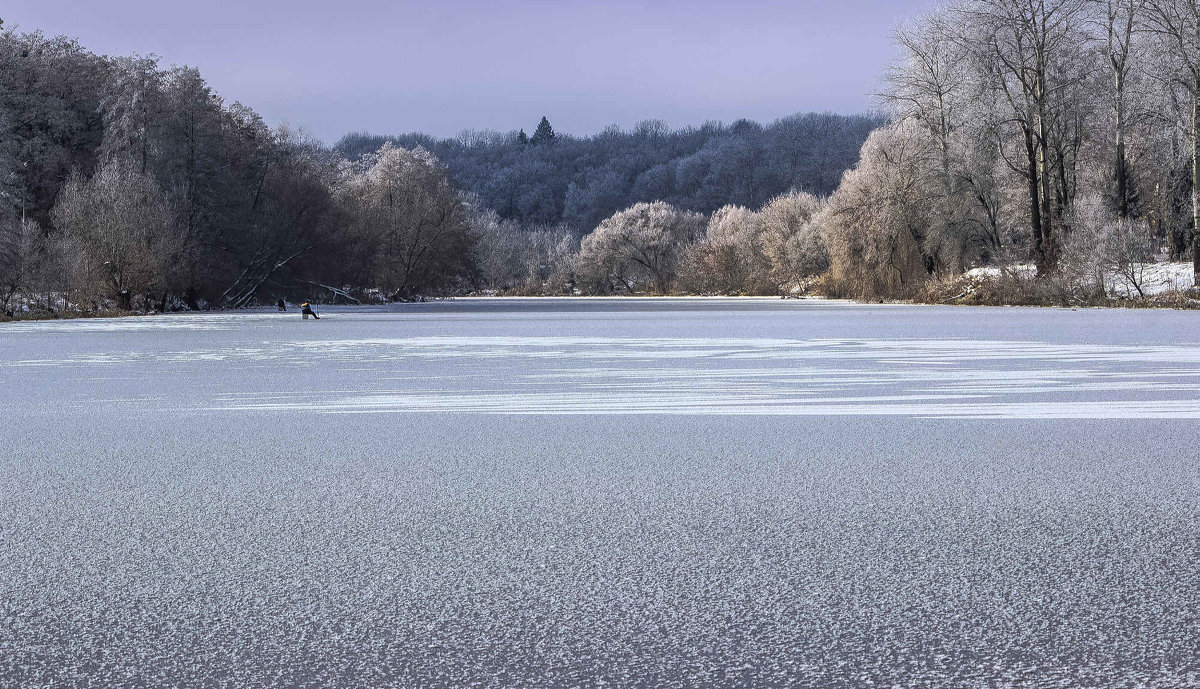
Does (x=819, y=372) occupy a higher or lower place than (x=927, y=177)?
lower

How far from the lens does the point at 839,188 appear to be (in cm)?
5109

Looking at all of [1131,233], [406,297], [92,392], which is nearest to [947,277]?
[1131,233]

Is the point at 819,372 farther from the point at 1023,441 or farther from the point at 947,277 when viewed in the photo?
the point at 947,277

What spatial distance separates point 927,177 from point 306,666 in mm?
42855

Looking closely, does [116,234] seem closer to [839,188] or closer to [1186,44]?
[839,188]

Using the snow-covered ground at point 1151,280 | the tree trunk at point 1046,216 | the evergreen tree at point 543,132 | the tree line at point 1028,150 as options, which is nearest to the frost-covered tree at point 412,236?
the tree line at point 1028,150

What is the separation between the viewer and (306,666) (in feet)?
10.2

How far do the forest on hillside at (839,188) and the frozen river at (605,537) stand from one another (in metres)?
28.2

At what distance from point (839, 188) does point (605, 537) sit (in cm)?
4829

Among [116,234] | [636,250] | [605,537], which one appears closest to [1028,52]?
[116,234]

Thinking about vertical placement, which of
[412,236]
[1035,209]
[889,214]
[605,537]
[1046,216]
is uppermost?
[412,236]

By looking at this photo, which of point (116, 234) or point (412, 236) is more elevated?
point (412, 236)

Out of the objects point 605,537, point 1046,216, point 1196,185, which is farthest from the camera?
point 1046,216

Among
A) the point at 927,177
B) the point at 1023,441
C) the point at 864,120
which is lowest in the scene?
the point at 1023,441
